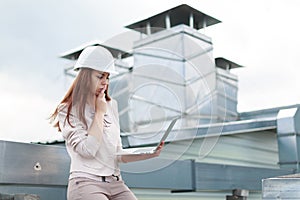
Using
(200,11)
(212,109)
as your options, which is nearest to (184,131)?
(212,109)

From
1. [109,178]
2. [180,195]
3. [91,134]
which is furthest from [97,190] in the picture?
[180,195]

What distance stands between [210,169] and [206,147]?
107 cm

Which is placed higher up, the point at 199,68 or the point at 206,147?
the point at 199,68

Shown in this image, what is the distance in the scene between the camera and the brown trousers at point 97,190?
152 cm

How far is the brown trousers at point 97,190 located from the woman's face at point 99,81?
33 centimetres

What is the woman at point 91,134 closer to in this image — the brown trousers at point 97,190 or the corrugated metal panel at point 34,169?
the brown trousers at point 97,190

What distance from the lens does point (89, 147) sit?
59.3 inches

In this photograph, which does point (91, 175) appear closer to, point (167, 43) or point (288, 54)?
point (167, 43)

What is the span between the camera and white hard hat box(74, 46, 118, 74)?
1.56 m

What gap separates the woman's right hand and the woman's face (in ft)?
0.07

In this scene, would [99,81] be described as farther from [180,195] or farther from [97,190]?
[180,195]

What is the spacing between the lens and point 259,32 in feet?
16.5

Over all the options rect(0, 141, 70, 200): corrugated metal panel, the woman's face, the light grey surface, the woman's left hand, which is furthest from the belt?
the light grey surface

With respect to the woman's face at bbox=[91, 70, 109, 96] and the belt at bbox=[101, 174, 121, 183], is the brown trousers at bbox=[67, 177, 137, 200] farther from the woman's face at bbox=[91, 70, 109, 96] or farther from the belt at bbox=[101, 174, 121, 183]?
the woman's face at bbox=[91, 70, 109, 96]
